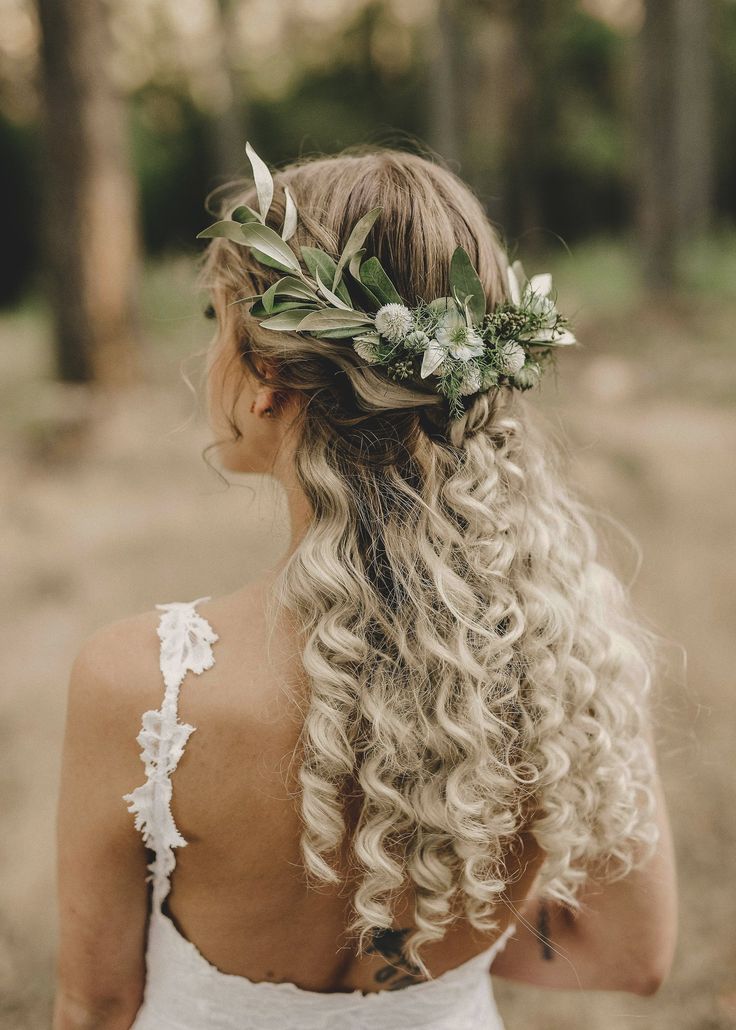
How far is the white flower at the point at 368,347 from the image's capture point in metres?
1.35

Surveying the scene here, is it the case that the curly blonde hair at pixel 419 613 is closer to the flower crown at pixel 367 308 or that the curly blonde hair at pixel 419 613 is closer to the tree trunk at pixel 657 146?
the flower crown at pixel 367 308

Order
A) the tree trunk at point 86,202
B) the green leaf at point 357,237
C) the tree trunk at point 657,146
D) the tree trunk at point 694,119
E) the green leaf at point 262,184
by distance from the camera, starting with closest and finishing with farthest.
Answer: the green leaf at point 357,237
the green leaf at point 262,184
the tree trunk at point 86,202
the tree trunk at point 657,146
the tree trunk at point 694,119

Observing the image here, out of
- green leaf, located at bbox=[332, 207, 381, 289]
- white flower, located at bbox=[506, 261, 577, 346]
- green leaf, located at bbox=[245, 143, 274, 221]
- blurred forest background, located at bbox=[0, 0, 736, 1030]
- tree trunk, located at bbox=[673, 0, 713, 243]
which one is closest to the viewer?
green leaf, located at bbox=[332, 207, 381, 289]

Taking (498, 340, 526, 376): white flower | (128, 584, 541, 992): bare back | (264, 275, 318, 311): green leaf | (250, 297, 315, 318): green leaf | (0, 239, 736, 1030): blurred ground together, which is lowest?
(0, 239, 736, 1030): blurred ground

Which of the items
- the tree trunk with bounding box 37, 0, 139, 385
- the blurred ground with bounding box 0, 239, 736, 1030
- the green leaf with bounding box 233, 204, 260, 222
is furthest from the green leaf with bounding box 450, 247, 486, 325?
the tree trunk with bounding box 37, 0, 139, 385

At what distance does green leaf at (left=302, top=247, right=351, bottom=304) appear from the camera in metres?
1.36

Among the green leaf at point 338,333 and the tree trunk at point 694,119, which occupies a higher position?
the tree trunk at point 694,119

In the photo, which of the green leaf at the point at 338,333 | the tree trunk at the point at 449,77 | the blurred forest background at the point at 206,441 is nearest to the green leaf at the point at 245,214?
the green leaf at the point at 338,333

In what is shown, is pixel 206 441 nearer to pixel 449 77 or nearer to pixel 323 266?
A: pixel 323 266

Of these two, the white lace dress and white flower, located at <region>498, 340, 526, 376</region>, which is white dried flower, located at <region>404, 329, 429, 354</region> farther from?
the white lace dress

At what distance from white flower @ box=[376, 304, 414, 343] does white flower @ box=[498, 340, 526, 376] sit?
184 mm

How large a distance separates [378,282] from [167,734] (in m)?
0.77

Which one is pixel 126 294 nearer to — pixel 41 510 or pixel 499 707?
pixel 41 510

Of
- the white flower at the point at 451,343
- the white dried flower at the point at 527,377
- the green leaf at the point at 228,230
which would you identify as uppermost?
the green leaf at the point at 228,230
